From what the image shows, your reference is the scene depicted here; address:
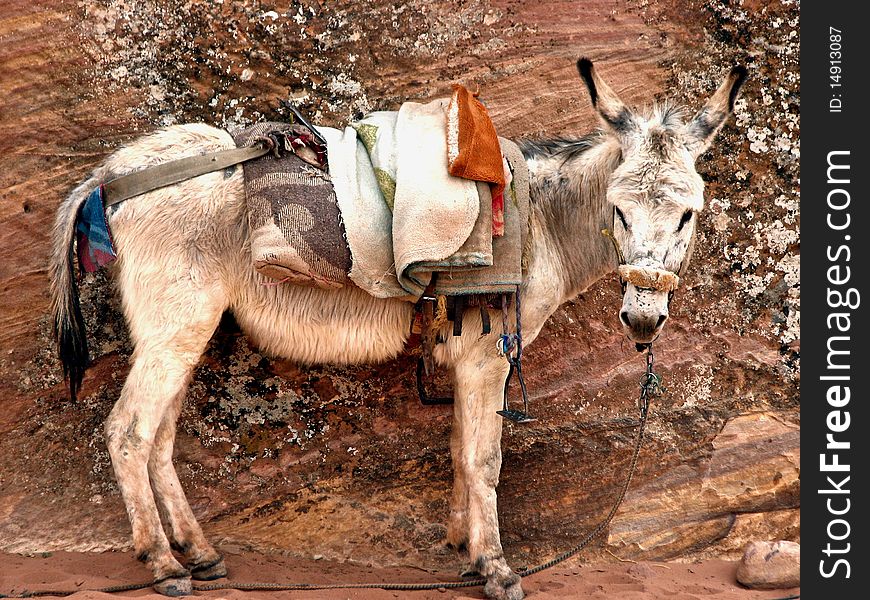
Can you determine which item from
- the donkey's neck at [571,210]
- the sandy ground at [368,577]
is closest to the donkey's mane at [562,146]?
the donkey's neck at [571,210]

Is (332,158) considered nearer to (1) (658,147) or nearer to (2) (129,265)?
(2) (129,265)

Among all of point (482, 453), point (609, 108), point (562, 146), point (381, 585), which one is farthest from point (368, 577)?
point (609, 108)

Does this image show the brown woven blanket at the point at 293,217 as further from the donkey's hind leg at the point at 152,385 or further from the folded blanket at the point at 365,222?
the donkey's hind leg at the point at 152,385

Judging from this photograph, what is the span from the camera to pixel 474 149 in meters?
4.15

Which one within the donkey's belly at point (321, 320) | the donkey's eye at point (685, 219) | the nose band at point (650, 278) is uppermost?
the donkey's eye at point (685, 219)

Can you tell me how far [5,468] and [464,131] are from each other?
3.36 metres

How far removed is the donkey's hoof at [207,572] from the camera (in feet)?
15.1

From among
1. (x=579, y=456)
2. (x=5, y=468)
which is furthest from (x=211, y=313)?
(x=579, y=456)

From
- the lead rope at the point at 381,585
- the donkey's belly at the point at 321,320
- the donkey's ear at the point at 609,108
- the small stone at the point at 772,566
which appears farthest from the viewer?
the small stone at the point at 772,566

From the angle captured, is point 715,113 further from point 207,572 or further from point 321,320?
point 207,572

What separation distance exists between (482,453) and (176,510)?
1.67m

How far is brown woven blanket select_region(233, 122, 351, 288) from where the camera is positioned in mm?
4133

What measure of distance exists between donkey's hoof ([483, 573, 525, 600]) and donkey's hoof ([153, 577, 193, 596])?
1.54 m

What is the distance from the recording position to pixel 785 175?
5547mm
